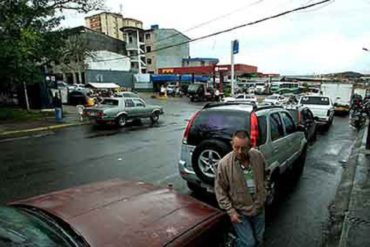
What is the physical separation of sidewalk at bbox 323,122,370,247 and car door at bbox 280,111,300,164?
1.20m

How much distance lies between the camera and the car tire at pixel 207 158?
551 centimetres

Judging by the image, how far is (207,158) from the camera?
5.68 metres

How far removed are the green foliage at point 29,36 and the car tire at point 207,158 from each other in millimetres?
13838

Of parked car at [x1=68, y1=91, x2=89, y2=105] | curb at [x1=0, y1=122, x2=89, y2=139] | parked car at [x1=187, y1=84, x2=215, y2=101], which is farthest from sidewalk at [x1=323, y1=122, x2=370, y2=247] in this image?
parked car at [x1=187, y1=84, x2=215, y2=101]

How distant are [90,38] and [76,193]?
63.1 meters

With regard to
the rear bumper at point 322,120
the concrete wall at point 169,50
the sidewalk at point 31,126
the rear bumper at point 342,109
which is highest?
the concrete wall at point 169,50

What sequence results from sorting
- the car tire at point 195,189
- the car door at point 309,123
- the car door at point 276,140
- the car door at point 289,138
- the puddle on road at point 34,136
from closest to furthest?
the car door at point 276,140
the car tire at point 195,189
the car door at point 289,138
the car door at point 309,123
the puddle on road at point 34,136

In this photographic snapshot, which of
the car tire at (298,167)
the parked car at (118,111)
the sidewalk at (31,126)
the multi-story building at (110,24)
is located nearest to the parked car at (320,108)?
the parked car at (118,111)

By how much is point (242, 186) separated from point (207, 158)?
2157mm

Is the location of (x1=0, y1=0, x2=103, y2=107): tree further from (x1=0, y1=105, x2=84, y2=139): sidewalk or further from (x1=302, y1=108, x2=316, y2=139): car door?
(x1=302, y1=108, x2=316, y2=139): car door

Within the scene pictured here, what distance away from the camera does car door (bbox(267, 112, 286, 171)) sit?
6.27 meters

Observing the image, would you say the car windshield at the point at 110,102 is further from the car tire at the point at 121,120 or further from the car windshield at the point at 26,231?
the car windshield at the point at 26,231

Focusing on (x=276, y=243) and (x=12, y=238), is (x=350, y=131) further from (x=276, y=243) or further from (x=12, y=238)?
(x=12, y=238)

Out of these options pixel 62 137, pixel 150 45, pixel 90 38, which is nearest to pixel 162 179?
pixel 62 137
